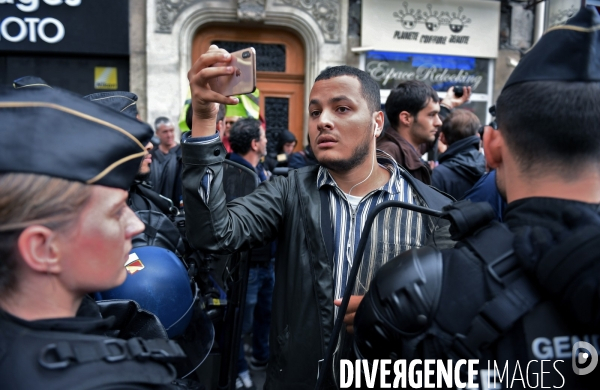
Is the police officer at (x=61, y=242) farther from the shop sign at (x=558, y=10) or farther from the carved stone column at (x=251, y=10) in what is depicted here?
the shop sign at (x=558, y=10)

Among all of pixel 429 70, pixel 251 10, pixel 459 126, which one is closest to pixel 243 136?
pixel 459 126

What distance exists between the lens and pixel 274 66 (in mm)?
7797

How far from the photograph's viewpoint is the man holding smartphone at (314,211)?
1.47 m

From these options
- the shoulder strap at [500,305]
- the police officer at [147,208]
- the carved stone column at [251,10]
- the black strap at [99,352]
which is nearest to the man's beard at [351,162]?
the police officer at [147,208]

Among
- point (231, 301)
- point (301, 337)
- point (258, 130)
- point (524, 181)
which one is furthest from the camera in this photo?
point (258, 130)

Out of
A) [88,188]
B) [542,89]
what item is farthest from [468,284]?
[88,188]

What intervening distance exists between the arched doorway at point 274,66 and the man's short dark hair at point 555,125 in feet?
22.2

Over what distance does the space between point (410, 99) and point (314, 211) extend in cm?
173

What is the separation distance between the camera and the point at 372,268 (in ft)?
5.04

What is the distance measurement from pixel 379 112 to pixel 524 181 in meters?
1.12

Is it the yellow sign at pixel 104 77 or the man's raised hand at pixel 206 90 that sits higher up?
the yellow sign at pixel 104 77

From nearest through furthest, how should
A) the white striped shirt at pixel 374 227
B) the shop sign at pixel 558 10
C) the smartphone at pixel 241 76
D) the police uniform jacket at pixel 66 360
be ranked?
the police uniform jacket at pixel 66 360
the smartphone at pixel 241 76
the white striped shirt at pixel 374 227
the shop sign at pixel 558 10

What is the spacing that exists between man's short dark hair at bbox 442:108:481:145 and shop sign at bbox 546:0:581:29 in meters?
6.08

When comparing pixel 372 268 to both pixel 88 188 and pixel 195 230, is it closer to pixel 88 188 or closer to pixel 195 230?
pixel 195 230
